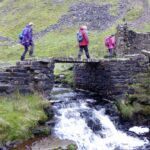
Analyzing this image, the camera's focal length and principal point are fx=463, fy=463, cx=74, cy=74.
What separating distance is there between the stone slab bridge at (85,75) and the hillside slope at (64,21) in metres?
9.44

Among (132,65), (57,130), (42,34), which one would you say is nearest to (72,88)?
(132,65)

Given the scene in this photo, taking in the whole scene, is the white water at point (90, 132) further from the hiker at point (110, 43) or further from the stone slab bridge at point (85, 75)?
the hiker at point (110, 43)

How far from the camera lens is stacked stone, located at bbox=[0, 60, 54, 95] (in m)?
25.2

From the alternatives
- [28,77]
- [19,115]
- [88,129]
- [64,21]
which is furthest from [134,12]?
[19,115]

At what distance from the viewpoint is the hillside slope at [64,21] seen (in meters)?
Answer: 47.2

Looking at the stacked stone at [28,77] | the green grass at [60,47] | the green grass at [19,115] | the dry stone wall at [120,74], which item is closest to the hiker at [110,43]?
the green grass at [60,47]

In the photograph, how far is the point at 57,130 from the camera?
2395 cm

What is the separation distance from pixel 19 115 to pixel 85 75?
11001mm

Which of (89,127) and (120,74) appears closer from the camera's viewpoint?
(89,127)

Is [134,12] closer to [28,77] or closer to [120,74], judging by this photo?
[120,74]

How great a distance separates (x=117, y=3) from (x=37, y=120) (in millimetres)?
44514

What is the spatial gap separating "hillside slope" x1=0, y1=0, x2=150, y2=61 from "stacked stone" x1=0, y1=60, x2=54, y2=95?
15336mm

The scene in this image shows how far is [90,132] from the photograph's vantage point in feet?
80.8

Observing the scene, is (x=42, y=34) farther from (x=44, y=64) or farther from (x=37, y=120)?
(x=37, y=120)
